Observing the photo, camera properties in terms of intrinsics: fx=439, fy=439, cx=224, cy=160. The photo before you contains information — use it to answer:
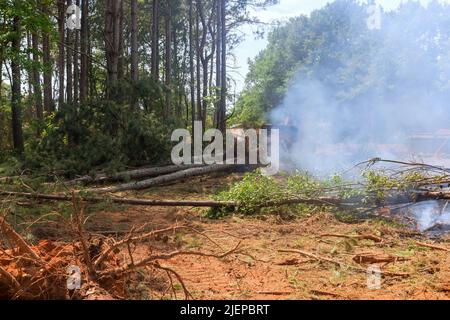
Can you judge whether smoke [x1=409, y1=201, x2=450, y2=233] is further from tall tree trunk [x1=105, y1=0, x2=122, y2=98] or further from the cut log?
tall tree trunk [x1=105, y1=0, x2=122, y2=98]

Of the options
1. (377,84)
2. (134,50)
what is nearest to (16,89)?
(134,50)

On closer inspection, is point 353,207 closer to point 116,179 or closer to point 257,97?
point 116,179

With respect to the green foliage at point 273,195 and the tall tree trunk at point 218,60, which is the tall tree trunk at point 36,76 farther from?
the green foliage at point 273,195

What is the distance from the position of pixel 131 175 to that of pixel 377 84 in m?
15.5

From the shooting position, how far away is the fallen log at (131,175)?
981 centimetres

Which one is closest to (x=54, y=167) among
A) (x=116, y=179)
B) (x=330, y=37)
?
(x=116, y=179)

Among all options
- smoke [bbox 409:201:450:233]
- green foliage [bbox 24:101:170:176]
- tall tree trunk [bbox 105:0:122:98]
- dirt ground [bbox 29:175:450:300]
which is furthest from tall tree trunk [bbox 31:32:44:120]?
smoke [bbox 409:201:450:233]

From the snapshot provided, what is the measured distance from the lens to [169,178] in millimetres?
10711

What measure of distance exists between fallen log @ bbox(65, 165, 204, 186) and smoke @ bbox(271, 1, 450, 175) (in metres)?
8.92

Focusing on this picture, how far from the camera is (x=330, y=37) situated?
24250 millimetres

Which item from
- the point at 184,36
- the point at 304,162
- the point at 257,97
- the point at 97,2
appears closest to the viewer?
the point at 304,162

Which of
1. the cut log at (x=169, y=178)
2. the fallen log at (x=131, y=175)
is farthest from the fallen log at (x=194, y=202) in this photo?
the fallen log at (x=131, y=175)

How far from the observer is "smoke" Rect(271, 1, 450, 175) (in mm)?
20703
